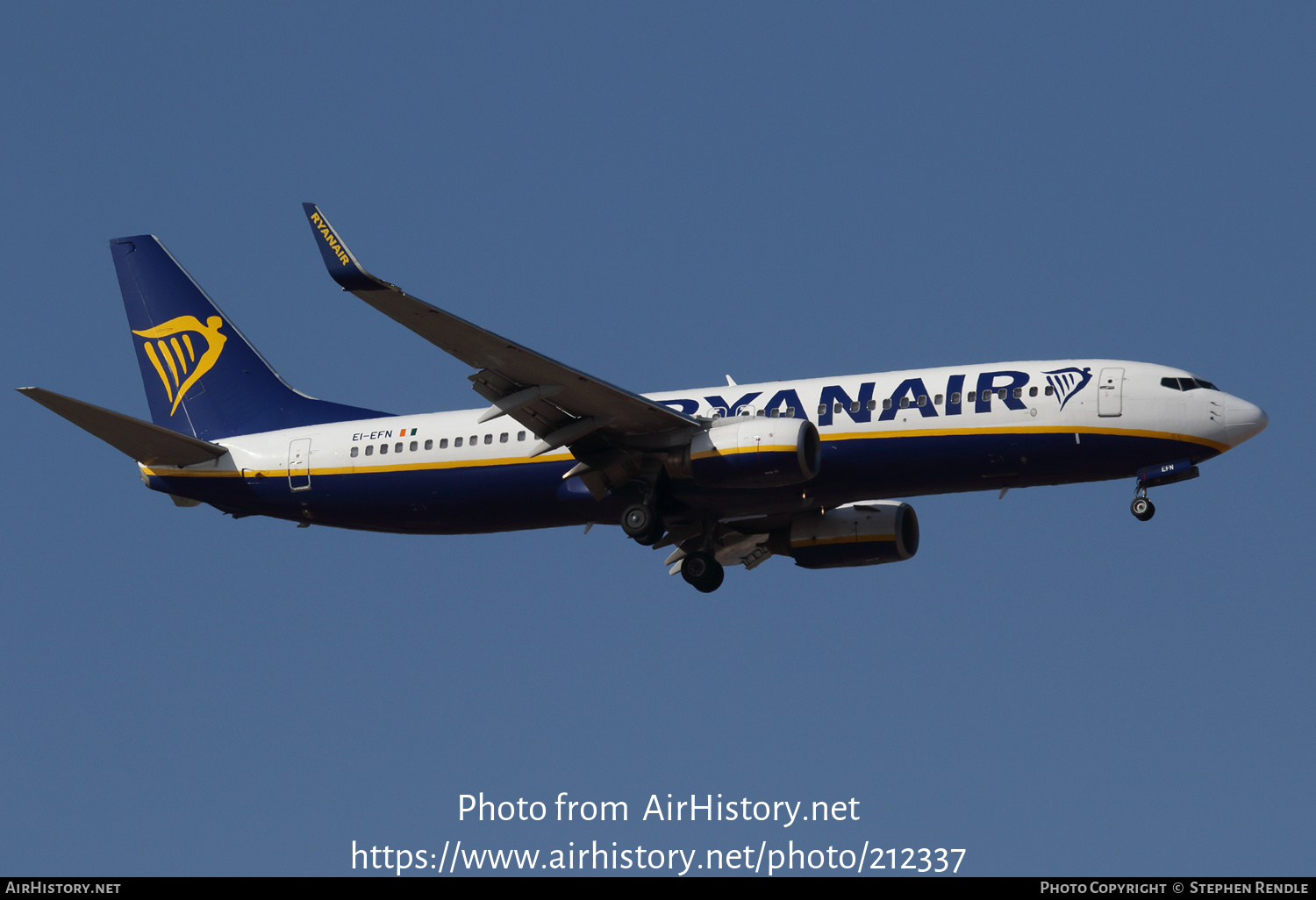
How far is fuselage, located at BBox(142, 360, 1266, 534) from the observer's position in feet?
122

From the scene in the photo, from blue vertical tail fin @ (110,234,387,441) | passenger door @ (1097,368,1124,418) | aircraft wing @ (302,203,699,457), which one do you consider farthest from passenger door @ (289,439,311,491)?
passenger door @ (1097,368,1124,418)

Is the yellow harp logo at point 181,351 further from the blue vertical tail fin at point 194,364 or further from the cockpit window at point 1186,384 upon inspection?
the cockpit window at point 1186,384

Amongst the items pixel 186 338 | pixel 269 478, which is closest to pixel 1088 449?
pixel 269 478

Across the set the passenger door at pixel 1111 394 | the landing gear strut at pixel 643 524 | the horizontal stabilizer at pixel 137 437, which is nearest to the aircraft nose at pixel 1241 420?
the passenger door at pixel 1111 394

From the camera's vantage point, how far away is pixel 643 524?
1533 inches

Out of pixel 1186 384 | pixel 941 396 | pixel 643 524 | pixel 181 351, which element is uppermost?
pixel 181 351

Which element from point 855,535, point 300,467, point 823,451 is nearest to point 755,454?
point 823,451

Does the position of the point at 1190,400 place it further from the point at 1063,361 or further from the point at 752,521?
the point at 752,521

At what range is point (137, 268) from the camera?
4775 centimetres

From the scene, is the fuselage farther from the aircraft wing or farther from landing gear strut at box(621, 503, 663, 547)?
the aircraft wing

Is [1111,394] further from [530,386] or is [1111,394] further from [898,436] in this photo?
[530,386]

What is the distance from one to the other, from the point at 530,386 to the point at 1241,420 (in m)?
16.1

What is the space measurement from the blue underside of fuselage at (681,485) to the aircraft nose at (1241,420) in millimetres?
588

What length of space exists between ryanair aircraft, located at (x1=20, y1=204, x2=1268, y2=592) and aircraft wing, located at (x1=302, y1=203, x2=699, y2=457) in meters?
0.05
